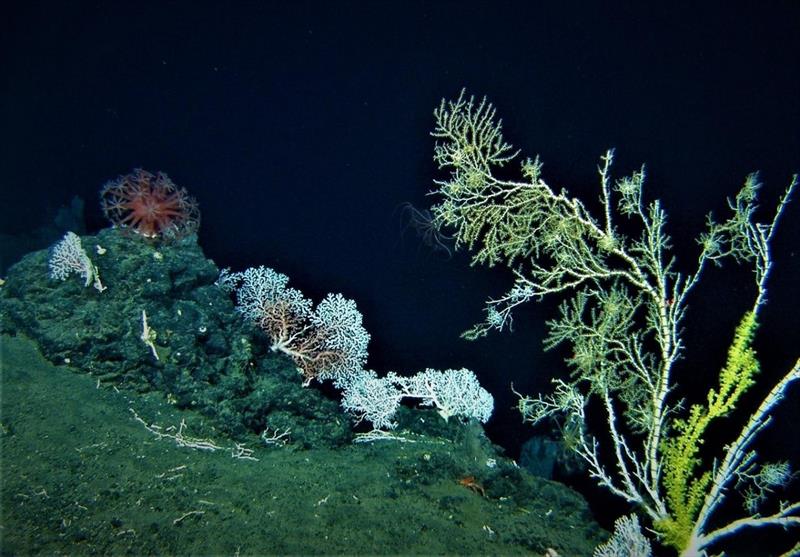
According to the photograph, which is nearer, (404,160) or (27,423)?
(27,423)

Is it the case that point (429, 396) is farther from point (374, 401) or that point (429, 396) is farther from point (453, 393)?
point (374, 401)

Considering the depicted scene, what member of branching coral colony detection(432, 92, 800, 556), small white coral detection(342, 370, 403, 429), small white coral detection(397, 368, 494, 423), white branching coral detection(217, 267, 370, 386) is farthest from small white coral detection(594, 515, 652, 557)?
white branching coral detection(217, 267, 370, 386)

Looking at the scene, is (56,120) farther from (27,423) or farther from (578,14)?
(578,14)

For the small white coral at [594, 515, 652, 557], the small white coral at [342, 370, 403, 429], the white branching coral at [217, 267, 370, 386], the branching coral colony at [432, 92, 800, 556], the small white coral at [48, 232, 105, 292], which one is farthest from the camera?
the white branching coral at [217, 267, 370, 386]

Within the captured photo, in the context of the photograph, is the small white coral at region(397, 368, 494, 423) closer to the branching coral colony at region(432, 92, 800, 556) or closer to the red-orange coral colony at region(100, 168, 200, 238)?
the branching coral colony at region(432, 92, 800, 556)

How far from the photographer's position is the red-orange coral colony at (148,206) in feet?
16.3

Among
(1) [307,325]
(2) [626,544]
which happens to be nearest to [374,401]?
(1) [307,325]

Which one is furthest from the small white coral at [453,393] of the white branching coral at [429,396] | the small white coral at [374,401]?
the small white coral at [374,401]

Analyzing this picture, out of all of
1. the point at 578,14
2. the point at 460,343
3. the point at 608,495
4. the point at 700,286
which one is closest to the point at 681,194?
the point at 700,286

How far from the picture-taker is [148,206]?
5.02 meters

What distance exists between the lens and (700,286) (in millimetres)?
4367

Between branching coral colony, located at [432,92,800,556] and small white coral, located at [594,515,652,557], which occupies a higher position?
branching coral colony, located at [432,92,800,556]

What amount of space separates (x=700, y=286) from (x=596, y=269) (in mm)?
1244

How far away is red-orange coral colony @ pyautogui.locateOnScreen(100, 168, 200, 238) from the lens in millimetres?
4961
